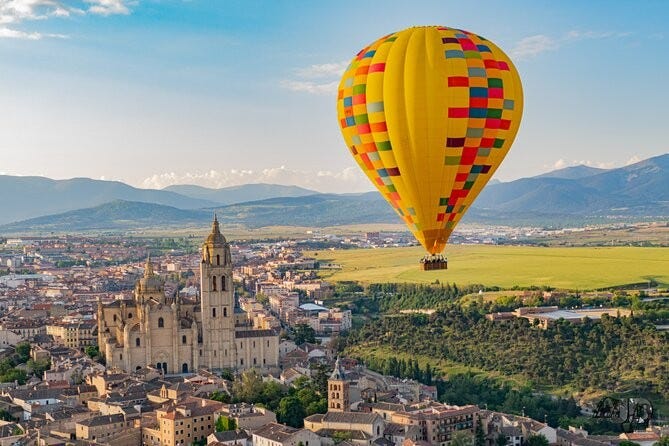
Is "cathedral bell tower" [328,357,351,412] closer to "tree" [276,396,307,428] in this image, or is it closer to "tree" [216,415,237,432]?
"tree" [276,396,307,428]

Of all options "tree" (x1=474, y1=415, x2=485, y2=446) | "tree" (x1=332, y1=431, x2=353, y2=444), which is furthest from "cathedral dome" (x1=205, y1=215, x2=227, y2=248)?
"tree" (x1=474, y1=415, x2=485, y2=446)

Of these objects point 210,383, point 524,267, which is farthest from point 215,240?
point 524,267

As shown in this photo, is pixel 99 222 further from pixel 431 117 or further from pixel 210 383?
pixel 431 117

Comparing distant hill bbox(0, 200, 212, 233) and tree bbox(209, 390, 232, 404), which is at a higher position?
distant hill bbox(0, 200, 212, 233)

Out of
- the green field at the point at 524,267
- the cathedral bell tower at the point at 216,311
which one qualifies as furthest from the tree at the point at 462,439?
the green field at the point at 524,267

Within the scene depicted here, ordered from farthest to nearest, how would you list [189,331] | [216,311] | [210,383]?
[216,311]
[189,331]
[210,383]

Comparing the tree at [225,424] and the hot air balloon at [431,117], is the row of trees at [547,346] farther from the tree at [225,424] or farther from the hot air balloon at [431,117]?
the hot air balloon at [431,117]
